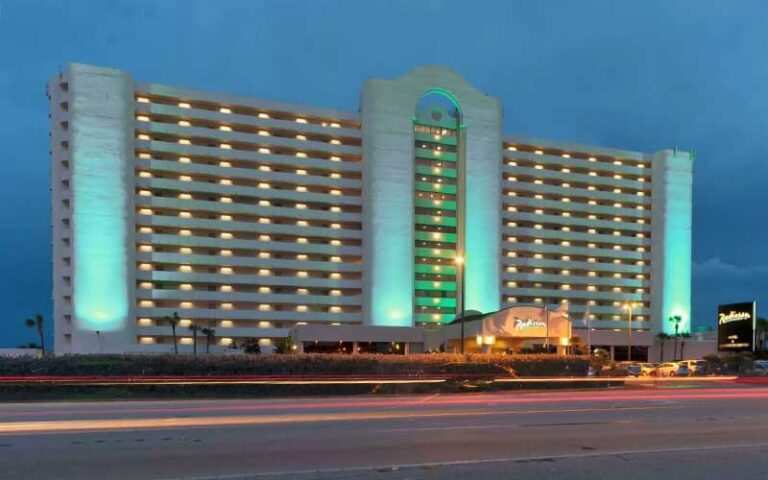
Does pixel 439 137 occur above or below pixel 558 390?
above

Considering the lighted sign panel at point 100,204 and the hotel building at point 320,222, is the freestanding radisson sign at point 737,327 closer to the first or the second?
the hotel building at point 320,222

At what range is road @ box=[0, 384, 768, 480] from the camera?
936 cm

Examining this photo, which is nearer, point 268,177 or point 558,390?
point 558,390

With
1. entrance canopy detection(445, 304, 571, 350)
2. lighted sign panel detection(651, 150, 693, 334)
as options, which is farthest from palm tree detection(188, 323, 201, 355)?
lighted sign panel detection(651, 150, 693, 334)

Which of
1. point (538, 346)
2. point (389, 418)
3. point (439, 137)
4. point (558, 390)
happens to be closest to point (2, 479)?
point (389, 418)

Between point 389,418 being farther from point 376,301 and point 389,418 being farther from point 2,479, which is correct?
point 376,301

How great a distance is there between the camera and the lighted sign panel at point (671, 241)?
95.4 metres

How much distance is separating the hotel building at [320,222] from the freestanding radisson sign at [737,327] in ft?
106

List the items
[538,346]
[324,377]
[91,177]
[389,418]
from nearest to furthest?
[389,418], [324,377], [538,346], [91,177]

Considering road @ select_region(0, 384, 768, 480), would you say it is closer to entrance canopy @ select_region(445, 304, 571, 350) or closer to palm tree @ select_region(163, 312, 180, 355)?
entrance canopy @ select_region(445, 304, 571, 350)

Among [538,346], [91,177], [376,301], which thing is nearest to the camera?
[538,346]

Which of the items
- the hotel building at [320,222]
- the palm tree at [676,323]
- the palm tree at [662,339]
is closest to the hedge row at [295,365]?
the hotel building at [320,222]

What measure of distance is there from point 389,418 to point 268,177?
6650 cm

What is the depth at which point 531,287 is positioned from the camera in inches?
3593
